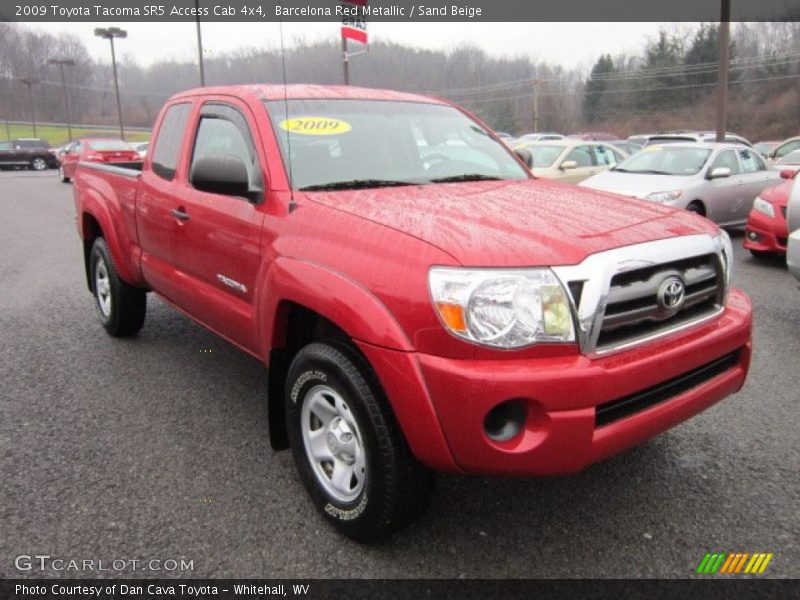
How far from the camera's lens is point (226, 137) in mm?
3539

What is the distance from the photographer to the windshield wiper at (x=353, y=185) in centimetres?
301

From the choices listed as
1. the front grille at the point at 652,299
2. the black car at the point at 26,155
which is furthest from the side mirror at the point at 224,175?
the black car at the point at 26,155

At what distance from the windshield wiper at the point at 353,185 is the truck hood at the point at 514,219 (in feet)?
0.25

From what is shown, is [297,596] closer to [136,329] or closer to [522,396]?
[522,396]

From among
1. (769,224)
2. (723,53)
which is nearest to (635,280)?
(769,224)

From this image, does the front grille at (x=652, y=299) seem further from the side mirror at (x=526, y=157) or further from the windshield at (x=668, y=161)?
the windshield at (x=668, y=161)

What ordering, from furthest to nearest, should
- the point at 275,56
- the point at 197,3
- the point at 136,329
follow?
the point at 136,329, the point at 197,3, the point at 275,56

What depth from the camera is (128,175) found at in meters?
4.59

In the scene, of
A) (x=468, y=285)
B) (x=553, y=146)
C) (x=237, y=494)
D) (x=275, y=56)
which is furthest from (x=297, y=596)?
(x=553, y=146)

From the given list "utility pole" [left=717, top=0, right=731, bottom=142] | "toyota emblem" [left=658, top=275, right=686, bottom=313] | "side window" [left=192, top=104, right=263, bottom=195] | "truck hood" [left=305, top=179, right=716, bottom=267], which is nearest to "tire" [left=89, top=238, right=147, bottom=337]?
"side window" [left=192, top=104, right=263, bottom=195]

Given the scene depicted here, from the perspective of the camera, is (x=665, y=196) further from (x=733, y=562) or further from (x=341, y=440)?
(x=341, y=440)

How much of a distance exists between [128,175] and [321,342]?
9.11ft

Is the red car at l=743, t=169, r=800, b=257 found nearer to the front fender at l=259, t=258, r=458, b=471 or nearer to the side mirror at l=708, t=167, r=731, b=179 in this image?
the side mirror at l=708, t=167, r=731, b=179

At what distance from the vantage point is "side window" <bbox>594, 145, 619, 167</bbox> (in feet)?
45.6
